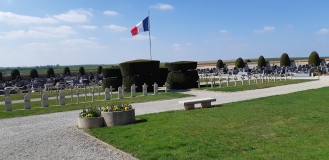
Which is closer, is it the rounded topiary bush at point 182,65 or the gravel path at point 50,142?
the gravel path at point 50,142

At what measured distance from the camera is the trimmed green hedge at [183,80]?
Result: 25906mm

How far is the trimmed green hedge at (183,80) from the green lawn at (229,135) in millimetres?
13937

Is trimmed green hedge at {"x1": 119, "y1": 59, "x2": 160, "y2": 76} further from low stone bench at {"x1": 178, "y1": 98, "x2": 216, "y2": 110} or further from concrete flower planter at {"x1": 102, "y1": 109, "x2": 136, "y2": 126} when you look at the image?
concrete flower planter at {"x1": 102, "y1": 109, "x2": 136, "y2": 126}

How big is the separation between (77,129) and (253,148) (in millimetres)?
5947

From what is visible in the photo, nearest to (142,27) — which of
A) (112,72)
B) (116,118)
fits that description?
(112,72)

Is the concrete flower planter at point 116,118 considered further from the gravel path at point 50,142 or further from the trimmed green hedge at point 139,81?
the trimmed green hedge at point 139,81

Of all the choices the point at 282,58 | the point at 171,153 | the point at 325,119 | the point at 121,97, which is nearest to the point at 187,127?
the point at 171,153

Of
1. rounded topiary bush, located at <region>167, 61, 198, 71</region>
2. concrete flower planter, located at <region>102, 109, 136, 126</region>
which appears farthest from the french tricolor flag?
concrete flower planter, located at <region>102, 109, 136, 126</region>

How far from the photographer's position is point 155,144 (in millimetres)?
7516

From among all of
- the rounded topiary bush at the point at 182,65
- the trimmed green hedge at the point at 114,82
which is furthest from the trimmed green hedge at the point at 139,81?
the rounded topiary bush at the point at 182,65

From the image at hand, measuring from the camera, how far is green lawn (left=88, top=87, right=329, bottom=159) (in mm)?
6637

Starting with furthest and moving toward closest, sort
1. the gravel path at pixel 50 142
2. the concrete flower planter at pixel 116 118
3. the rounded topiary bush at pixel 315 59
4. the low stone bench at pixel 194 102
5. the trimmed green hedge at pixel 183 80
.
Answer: the rounded topiary bush at pixel 315 59, the trimmed green hedge at pixel 183 80, the low stone bench at pixel 194 102, the concrete flower planter at pixel 116 118, the gravel path at pixel 50 142

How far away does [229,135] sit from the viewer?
320 inches

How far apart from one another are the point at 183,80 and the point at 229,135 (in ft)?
58.5
